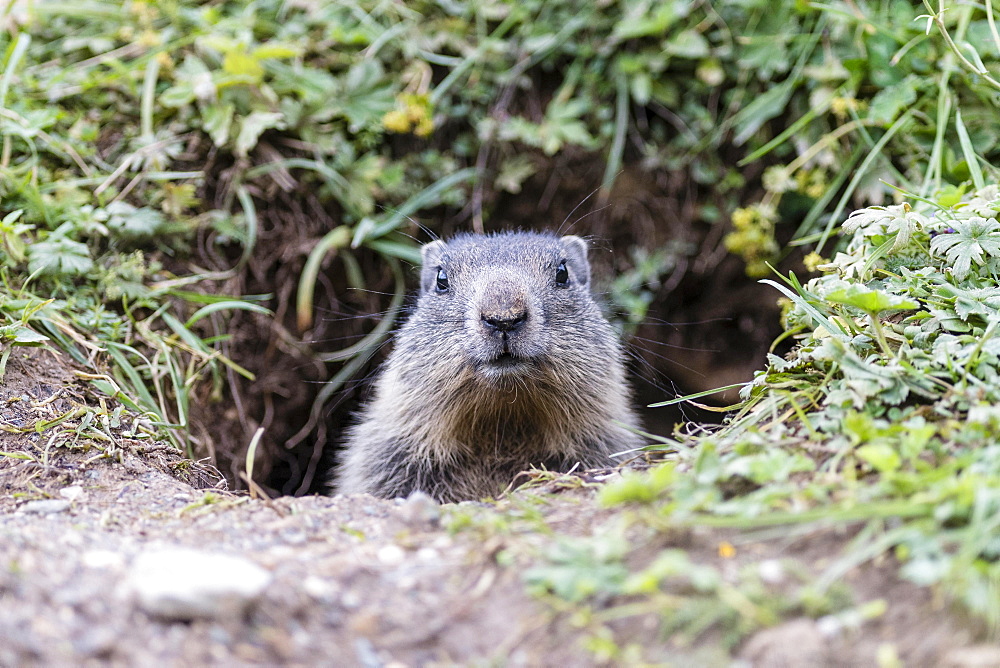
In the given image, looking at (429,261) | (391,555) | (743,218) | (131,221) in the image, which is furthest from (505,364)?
(131,221)

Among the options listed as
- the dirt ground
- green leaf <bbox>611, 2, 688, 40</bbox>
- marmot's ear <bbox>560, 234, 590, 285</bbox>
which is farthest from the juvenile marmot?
green leaf <bbox>611, 2, 688, 40</bbox>

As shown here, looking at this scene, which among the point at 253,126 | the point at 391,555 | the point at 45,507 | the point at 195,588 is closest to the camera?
the point at 195,588

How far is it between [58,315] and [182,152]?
1799mm

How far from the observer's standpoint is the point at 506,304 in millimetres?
4664

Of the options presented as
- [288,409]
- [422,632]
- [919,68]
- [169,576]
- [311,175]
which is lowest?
[288,409]

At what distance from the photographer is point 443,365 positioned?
5.26 m

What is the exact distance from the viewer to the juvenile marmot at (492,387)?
502 centimetres

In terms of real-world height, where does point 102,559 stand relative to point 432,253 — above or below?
below

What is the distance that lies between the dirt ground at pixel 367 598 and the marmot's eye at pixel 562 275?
2.25 m

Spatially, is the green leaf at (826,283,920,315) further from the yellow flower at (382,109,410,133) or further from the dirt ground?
the yellow flower at (382,109,410,133)

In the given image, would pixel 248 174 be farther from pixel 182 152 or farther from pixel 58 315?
pixel 58 315

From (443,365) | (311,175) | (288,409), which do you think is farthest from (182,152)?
(443,365)

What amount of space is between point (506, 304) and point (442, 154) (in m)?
3.11

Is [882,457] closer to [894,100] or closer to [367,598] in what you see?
[367,598]
